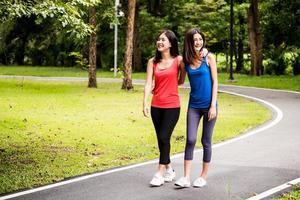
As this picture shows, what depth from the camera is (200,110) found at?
7191mm

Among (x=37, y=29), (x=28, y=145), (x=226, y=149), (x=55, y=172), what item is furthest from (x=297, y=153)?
(x=37, y=29)

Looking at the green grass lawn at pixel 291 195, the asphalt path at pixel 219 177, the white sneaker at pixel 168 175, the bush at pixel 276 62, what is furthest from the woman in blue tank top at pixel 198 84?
the bush at pixel 276 62

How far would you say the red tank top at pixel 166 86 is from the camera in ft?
23.6

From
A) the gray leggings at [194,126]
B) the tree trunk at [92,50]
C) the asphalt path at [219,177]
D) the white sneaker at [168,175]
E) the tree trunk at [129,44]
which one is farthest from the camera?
the tree trunk at [92,50]

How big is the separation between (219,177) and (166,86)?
1.62 meters

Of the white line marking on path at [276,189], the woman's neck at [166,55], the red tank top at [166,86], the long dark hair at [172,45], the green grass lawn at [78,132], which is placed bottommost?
the white line marking on path at [276,189]

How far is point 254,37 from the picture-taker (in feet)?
117

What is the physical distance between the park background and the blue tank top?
2221mm

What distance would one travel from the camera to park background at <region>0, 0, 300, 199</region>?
9.20m

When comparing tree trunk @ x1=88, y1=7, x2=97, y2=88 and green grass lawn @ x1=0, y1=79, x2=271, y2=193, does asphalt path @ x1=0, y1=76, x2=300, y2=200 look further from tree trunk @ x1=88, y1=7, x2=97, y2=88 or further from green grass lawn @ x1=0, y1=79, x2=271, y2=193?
tree trunk @ x1=88, y1=7, x2=97, y2=88

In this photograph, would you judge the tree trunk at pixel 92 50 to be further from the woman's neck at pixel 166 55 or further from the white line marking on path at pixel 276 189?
the white line marking on path at pixel 276 189

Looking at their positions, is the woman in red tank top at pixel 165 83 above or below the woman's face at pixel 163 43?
below

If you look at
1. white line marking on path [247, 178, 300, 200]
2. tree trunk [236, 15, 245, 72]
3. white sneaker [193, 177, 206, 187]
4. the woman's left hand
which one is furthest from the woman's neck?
tree trunk [236, 15, 245, 72]

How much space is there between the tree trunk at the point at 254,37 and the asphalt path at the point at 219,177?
2451 cm
